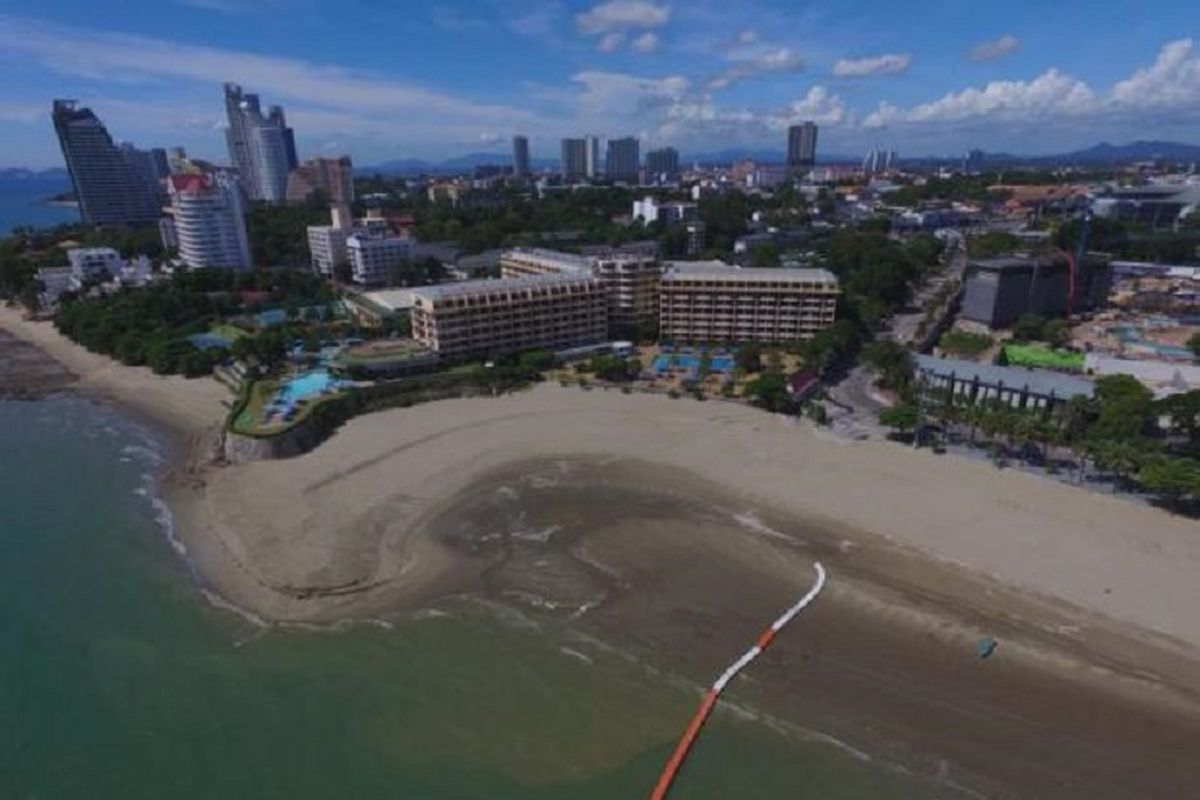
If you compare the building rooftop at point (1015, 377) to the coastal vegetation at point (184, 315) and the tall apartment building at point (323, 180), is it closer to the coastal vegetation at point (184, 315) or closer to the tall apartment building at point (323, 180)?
the coastal vegetation at point (184, 315)

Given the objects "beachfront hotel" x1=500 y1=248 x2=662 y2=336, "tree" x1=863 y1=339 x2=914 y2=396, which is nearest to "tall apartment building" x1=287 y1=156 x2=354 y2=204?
"beachfront hotel" x1=500 y1=248 x2=662 y2=336

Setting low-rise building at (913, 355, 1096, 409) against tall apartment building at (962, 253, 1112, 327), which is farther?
tall apartment building at (962, 253, 1112, 327)

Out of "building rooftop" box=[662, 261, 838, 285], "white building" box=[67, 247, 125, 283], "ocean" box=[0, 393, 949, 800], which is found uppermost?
"building rooftop" box=[662, 261, 838, 285]

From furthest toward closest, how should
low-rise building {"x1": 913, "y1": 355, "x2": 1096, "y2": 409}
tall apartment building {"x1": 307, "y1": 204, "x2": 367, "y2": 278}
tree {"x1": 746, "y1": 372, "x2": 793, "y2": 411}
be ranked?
tall apartment building {"x1": 307, "y1": 204, "x2": 367, "y2": 278}, tree {"x1": 746, "y1": 372, "x2": 793, "y2": 411}, low-rise building {"x1": 913, "y1": 355, "x2": 1096, "y2": 409}

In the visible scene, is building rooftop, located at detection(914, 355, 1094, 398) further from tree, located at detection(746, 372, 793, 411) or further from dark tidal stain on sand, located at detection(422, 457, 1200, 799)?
dark tidal stain on sand, located at detection(422, 457, 1200, 799)

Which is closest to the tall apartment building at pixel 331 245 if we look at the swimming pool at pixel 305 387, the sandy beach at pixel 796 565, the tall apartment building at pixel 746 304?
the swimming pool at pixel 305 387

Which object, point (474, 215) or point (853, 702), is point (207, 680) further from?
point (474, 215)

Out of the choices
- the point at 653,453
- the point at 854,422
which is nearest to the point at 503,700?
the point at 653,453
